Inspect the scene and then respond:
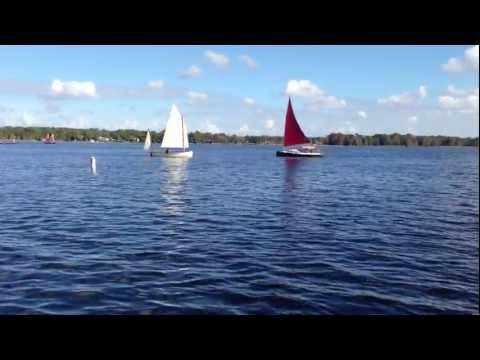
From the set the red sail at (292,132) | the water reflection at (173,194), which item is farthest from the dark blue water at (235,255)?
the red sail at (292,132)

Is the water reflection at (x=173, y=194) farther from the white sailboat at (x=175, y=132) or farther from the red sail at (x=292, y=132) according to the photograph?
the red sail at (x=292, y=132)

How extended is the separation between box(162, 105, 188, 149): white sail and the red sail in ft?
70.4

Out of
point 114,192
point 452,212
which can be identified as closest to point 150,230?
point 114,192

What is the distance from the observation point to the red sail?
275ft

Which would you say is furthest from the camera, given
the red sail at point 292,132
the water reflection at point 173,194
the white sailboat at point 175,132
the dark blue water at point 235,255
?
the red sail at point 292,132

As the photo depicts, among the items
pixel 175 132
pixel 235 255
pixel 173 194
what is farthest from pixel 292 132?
pixel 235 255

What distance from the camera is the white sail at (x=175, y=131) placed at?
249 ft

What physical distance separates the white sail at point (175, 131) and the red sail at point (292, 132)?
2145cm

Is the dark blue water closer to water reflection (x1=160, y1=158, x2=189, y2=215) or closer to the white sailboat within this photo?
water reflection (x1=160, y1=158, x2=189, y2=215)

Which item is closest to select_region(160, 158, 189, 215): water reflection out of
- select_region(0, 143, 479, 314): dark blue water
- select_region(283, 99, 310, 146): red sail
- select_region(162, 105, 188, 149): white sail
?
select_region(0, 143, 479, 314): dark blue water

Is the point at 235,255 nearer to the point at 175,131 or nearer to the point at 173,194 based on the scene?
the point at 173,194

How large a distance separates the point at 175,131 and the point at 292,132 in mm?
24871
